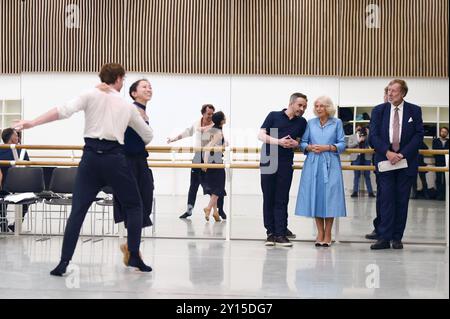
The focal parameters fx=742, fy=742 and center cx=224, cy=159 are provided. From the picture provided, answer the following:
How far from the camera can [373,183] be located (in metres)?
7.82

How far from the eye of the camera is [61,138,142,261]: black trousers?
15.7ft

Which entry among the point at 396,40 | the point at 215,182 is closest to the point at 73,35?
the point at 396,40

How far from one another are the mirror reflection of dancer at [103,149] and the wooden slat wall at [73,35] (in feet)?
32.2

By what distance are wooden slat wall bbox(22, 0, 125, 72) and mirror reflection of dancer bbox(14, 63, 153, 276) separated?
981 centimetres

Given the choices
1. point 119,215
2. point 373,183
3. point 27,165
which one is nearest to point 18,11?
→ point 27,165

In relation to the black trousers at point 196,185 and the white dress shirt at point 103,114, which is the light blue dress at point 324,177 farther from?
the white dress shirt at point 103,114

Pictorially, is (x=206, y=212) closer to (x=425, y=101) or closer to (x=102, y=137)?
(x=102, y=137)

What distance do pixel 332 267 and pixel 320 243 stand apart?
48.4 inches

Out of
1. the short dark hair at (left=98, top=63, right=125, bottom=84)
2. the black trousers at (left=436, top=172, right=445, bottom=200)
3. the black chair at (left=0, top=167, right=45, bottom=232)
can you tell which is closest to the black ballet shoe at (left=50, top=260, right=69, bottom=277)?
the short dark hair at (left=98, top=63, right=125, bottom=84)

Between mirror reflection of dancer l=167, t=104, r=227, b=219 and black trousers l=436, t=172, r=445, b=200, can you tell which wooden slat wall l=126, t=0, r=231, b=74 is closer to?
black trousers l=436, t=172, r=445, b=200

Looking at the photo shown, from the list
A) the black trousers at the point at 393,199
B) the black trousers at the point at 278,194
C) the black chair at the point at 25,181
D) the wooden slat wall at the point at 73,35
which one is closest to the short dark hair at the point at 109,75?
the black trousers at the point at 278,194

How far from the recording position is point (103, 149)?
4762 millimetres

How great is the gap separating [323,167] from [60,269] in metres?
2.59

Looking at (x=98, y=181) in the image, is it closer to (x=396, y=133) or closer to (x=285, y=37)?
(x=396, y=133)
